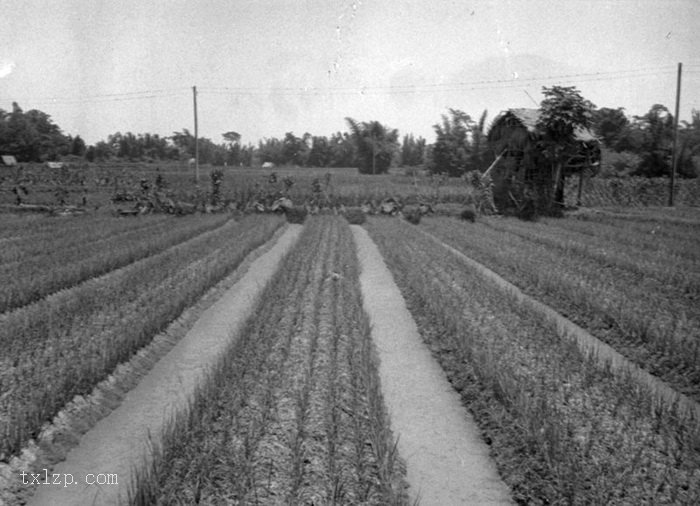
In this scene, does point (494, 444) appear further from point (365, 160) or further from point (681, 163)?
point (365, 160)

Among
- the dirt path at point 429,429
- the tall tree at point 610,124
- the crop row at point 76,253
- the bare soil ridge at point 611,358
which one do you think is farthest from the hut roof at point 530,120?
the tall tree at point 610,124

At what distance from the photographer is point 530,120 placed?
2656 centimetres

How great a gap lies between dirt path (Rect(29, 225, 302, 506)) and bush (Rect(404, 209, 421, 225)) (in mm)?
14852

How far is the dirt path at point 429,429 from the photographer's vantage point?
3.97 metres

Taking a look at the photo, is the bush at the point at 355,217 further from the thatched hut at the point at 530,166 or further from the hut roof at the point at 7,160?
the hut roof at the point at 7,160

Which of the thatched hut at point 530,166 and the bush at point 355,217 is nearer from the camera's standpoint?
the bush at point 355,217

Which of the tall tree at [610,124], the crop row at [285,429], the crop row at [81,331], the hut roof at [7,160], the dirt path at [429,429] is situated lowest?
the dirt path at [429,429]

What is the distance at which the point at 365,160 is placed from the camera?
57.6m

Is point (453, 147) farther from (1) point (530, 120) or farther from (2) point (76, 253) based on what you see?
(2) point (76, 253)

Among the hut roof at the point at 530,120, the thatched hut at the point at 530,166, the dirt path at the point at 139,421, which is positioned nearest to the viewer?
the dirt path at the point at 139,421

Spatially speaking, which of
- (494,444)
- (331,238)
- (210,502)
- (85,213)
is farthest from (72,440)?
(85,213)

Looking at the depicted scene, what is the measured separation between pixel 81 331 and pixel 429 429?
4.70 metres

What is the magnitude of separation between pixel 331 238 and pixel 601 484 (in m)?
14.4

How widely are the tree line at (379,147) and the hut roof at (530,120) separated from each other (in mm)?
1289
